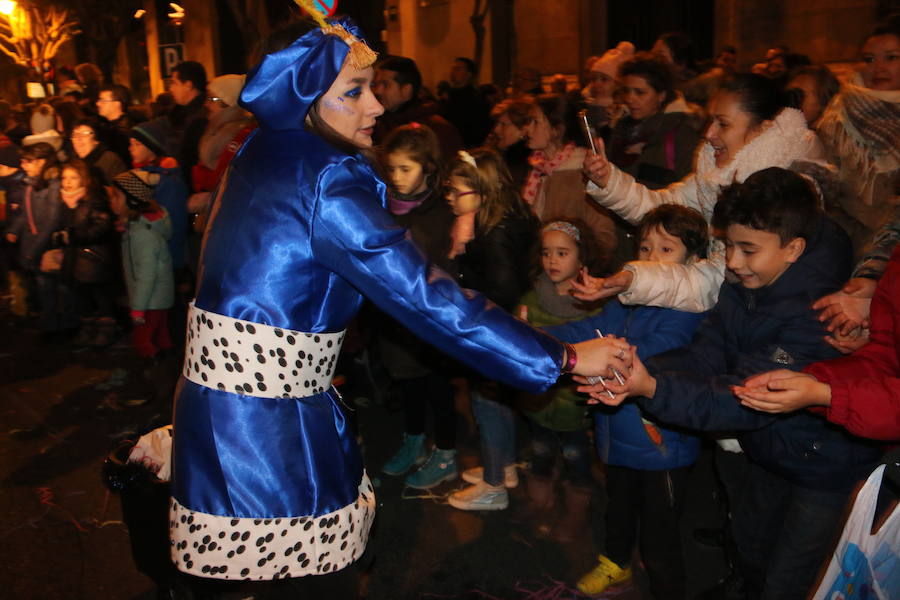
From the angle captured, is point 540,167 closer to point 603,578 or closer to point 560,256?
point 560,256

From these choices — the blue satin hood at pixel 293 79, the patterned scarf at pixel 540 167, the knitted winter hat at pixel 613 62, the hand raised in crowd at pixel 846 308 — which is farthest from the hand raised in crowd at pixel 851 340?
the knitted winter hat at pixel 613 62

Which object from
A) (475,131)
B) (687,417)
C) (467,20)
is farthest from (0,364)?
(467,20)

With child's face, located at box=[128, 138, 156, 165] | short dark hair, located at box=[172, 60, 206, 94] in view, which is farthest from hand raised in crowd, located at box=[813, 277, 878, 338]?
short dark hair, located at box=[172, 60, 206, 94]

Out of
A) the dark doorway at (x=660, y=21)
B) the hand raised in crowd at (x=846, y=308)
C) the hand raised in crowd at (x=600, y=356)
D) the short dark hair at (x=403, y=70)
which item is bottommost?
the hand raised in crowd at (x=600, y=356)

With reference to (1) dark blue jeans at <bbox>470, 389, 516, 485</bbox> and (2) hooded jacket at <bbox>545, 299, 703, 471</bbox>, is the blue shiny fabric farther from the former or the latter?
(1) dark blue jeans at <bbox>470, 389, 516, 485</bbox>

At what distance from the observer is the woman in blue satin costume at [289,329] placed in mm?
2225

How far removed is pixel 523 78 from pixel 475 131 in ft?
3.40

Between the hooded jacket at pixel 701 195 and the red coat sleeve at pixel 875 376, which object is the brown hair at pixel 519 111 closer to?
the hooded jacket at pixel 701 195

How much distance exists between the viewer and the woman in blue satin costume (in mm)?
2225

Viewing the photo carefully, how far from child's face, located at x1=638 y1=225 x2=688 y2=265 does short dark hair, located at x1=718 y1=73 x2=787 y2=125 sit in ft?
2.42

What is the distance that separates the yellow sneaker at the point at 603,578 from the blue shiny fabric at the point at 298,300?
1686mm

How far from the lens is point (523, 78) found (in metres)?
9.62

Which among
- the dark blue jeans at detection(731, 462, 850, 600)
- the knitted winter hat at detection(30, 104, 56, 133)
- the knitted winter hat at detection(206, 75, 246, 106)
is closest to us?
the dark blue jeans at detection(731, 462, 850, 600)

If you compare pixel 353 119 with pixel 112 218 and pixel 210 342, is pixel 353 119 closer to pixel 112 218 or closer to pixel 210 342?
pixel 210 342
